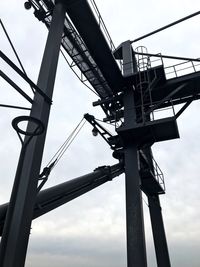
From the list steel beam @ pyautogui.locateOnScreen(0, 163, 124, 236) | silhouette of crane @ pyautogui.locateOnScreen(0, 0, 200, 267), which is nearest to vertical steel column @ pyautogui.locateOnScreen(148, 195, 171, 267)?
silhouette of crane @ pyautogui.locateOnScreen(0, 0, 200, 267)

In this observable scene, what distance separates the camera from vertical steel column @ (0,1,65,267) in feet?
14.7

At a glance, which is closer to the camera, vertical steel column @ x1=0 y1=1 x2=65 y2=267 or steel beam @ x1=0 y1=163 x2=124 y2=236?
vertical steel column @ x1=0 y1=1 x2=65 y2=267

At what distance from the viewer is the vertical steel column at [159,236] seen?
579 inches

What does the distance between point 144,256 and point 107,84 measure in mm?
8514

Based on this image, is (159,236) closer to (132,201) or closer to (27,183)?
(132,201)

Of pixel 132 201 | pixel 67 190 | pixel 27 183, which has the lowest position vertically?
pixel 27 183

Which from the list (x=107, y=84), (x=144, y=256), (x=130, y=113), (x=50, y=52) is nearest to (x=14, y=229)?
(x=50, y=52)

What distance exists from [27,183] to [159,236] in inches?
478

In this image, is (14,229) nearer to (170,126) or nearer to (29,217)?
(29,217)

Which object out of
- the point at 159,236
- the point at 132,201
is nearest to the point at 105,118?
the point at 132,201

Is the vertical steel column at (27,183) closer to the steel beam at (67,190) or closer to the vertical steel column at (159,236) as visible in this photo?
the steel beam at (67,190)

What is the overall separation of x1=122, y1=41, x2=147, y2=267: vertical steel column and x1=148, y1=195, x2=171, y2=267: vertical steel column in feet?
17.0

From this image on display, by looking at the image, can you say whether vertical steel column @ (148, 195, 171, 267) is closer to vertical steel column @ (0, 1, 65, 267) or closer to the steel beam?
the steel beam

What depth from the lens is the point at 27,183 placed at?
527cm
